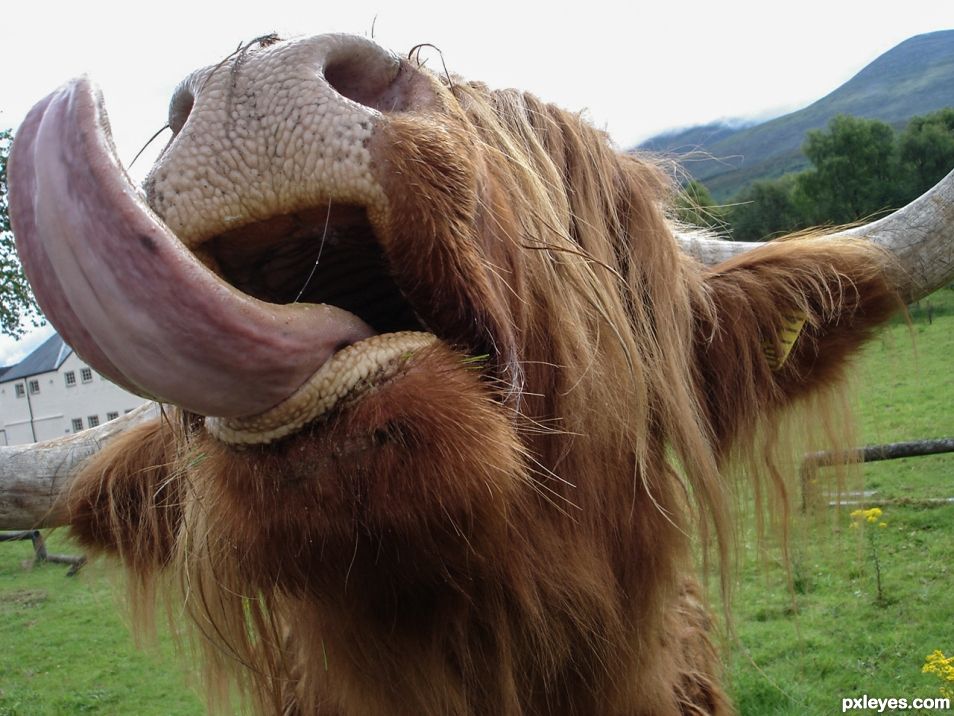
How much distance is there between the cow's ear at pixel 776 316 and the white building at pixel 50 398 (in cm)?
4260

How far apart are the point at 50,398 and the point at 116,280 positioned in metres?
51.7

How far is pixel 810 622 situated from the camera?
6465mm

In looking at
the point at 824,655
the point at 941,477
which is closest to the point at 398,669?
the point at 824,655

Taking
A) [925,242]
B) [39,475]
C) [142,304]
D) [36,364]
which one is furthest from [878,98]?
[142,304]

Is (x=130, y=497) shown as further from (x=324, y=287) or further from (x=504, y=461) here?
(x=504, y=461)

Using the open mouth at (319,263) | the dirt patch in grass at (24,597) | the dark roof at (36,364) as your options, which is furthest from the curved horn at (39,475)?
the dark roof at (36,364)

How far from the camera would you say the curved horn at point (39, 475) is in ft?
7.29

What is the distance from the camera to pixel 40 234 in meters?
0.89

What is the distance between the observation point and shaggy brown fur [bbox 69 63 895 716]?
A: 44.7 inches

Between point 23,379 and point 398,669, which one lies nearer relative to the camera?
point 398,669

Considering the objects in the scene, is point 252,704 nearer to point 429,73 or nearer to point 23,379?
point 429,73

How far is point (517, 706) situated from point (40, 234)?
4.54 ft

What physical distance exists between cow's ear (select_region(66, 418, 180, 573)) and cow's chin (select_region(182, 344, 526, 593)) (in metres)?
0.87

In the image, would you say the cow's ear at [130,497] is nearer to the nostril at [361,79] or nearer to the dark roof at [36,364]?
the nostril at [361,79]
